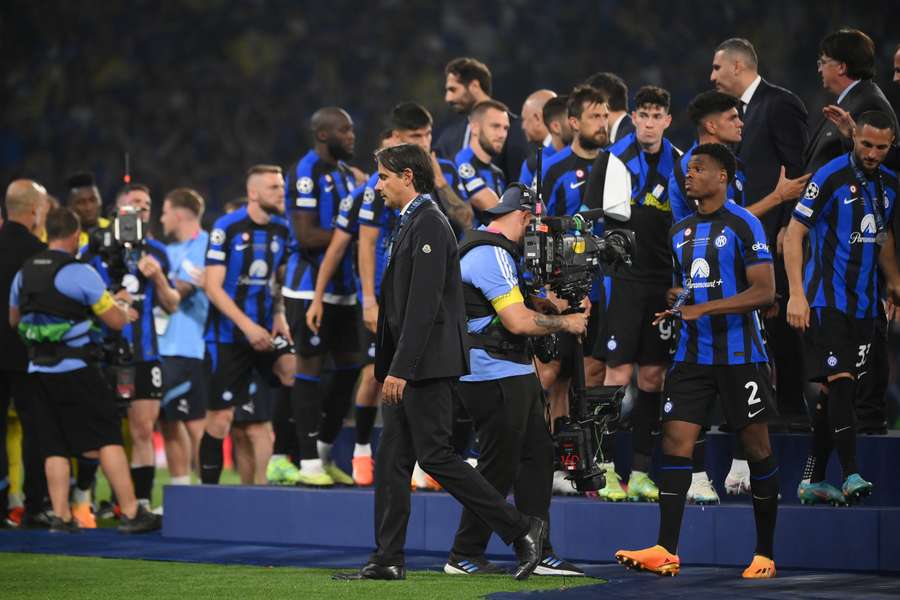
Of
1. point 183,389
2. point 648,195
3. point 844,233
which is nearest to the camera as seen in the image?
point 844,233

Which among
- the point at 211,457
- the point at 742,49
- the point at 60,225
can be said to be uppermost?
the point at 742,49

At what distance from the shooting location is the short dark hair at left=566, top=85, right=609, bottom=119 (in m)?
7.82

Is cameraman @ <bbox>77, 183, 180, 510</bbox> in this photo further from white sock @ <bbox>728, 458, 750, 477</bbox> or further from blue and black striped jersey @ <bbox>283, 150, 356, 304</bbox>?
white sock @ <bbox>728, 458, 750, 477</bbox>

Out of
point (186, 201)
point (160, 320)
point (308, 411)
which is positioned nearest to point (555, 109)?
point (308, 411)

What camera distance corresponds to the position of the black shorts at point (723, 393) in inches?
256

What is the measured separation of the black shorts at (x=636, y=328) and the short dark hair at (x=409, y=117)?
4.87ft

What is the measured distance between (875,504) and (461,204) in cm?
271

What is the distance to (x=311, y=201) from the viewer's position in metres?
8.74

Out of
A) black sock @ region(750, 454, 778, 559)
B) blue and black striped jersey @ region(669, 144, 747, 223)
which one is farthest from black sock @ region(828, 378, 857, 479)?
blue and black striped jersey @ region(669, 144, 747, 223)

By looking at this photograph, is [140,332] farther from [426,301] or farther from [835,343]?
[835,343]

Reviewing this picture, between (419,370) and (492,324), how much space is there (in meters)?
0.49

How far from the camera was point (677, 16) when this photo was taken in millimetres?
15172

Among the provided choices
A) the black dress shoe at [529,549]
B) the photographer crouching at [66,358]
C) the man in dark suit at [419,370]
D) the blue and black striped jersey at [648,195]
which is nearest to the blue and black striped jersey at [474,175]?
the blue and black striped jersey at [648,195]

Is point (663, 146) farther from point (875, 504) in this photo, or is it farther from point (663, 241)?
point (875, 504)
